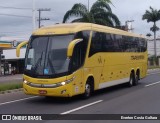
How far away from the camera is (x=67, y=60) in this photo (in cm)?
1570

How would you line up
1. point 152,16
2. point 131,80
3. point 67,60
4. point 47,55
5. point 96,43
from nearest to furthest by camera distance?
point 67,60, point 47,55, point 96,43, point 131,80, point 152,16

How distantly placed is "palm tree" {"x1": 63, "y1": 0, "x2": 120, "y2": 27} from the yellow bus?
15.6 metres

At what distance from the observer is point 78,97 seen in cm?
1795

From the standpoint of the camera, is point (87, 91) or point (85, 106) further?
point (87, 91)

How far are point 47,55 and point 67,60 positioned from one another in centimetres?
83

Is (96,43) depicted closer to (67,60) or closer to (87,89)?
(87,89)

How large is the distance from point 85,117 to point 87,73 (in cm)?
516

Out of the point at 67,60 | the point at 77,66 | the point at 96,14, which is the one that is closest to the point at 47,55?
the point at 67,60

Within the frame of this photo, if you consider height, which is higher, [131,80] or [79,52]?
[79,52]

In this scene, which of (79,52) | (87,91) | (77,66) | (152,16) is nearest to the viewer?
(77,66)

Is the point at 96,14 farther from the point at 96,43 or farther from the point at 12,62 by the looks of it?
the point at 12,62

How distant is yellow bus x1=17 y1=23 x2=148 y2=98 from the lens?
611 inches

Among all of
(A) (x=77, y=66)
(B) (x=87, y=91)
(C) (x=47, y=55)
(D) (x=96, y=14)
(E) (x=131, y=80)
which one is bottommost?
(E) (x=131, y=80)

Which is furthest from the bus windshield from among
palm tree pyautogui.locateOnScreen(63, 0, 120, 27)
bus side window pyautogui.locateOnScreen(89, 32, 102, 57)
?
palm tree pyautogui.locateOnScreen(63, 0, 120, 27)
